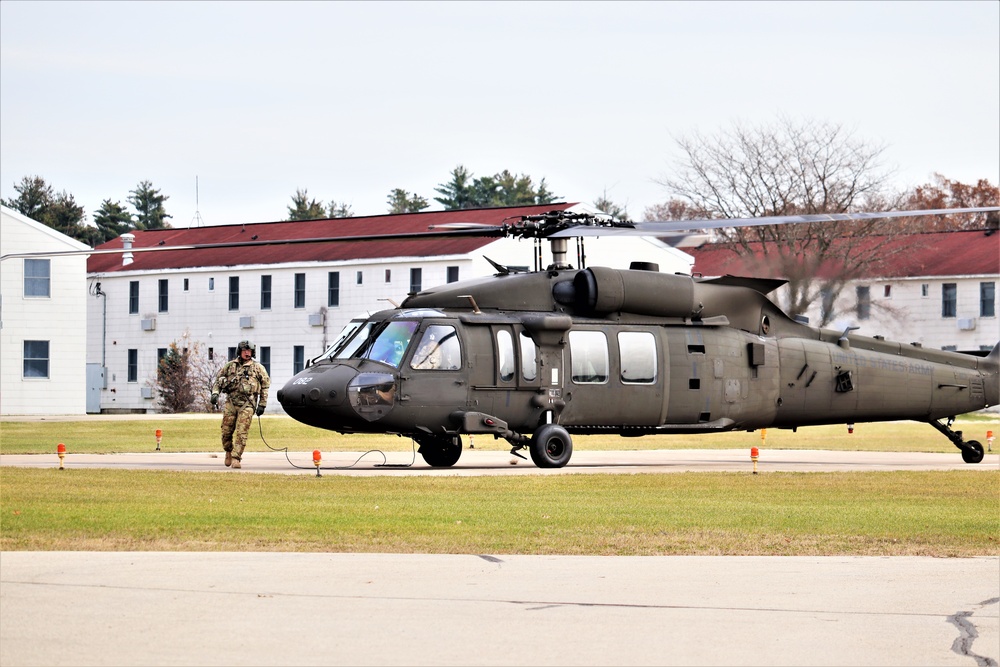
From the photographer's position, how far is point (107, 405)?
68.9 metres

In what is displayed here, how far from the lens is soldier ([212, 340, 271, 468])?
2389cm

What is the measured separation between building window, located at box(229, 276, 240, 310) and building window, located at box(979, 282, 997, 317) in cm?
3406

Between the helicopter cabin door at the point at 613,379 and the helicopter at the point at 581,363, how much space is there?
2 centimetres

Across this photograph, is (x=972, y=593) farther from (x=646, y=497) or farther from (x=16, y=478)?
(x=16, y=478)

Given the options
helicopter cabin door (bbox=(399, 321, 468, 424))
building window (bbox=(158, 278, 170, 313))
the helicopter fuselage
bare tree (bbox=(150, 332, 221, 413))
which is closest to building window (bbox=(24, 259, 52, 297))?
bare tree (bbox=(150, 332, 221, 413))

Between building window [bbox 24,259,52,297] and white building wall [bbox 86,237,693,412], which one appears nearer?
building window [bbox 24,259,52,297]

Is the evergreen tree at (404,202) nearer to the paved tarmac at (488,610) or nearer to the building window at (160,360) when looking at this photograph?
the building window at (160,360)

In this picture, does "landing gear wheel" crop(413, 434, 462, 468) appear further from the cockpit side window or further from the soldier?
the soldier

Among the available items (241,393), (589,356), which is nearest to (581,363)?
(589,356)

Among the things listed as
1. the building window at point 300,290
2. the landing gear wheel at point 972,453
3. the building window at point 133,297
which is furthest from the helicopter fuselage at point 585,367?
the building window at point 133,297

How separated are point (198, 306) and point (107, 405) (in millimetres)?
6869

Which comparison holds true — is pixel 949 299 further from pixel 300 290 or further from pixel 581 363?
pixel 581 363

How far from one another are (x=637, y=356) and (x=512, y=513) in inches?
372

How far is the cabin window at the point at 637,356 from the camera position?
2508cm
